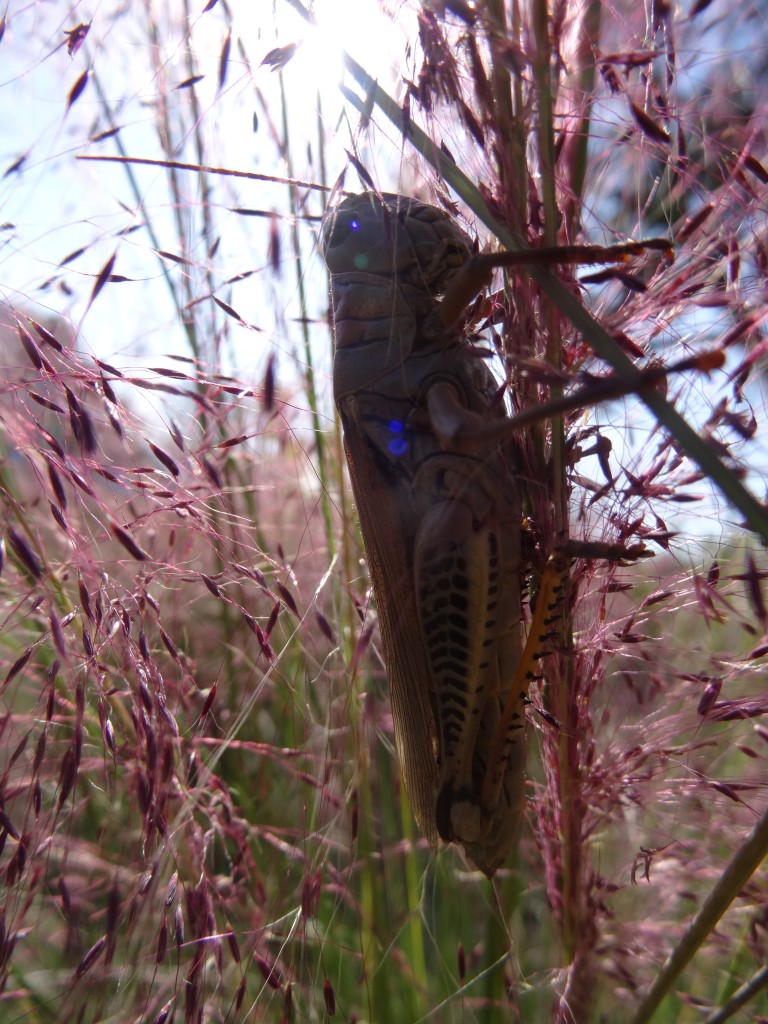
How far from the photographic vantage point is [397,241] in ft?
3.66

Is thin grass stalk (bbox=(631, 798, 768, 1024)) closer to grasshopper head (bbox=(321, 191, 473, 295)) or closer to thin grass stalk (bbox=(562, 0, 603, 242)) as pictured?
thin grass stalk (bbox=(562, 0, 603, 242))

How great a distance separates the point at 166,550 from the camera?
1.25 meters

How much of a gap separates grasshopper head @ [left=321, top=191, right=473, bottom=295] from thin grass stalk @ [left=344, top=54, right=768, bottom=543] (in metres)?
0.21

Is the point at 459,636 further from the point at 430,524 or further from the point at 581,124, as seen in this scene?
the point at 581,124

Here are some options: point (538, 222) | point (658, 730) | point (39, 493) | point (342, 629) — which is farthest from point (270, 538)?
point (538, 222)

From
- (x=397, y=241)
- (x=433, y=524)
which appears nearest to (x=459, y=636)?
(x=433, y=524)

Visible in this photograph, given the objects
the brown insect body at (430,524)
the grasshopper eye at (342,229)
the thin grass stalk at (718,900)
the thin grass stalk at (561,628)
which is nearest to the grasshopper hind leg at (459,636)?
the brown insect body at (430,524)

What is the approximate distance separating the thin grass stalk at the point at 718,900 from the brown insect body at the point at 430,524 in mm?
290

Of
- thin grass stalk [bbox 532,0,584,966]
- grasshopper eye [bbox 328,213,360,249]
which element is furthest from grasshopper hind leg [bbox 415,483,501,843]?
grasshopper eye [bbox 328,213,360,249]

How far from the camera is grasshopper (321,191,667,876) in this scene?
1.07 meters

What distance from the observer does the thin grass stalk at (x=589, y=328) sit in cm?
62

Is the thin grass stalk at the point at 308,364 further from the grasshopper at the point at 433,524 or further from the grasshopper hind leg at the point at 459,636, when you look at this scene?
the grasshopper hind leg at the point at 459,636

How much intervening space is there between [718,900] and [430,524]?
0.59 m

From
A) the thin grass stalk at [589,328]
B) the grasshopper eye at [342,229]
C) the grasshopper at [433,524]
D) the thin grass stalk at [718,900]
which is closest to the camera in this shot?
the thin grass stalk at [589,328]
